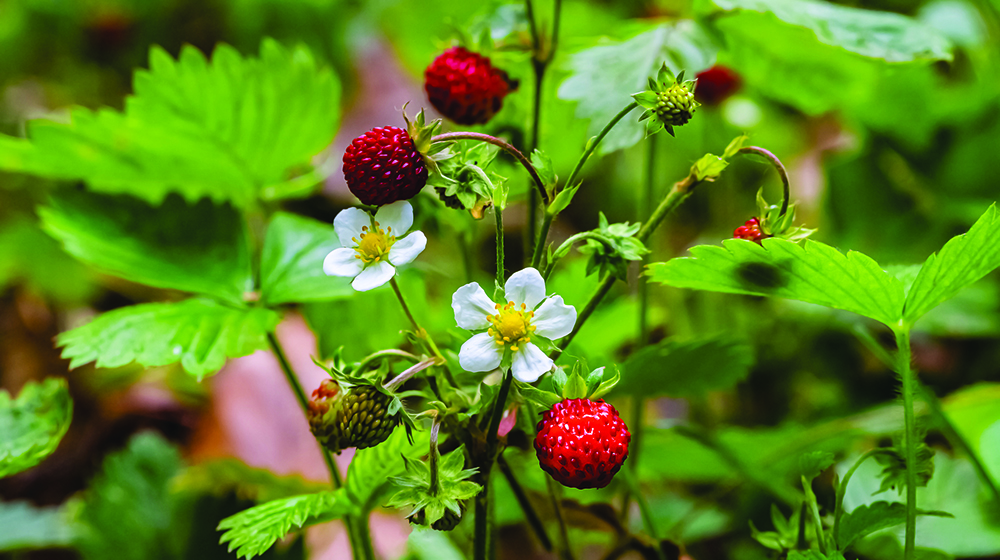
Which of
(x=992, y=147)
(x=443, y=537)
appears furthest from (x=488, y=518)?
(x=992, y=147)

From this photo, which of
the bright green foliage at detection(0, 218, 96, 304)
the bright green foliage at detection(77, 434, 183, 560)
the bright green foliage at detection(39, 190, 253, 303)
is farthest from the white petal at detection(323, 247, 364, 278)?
the bright green foliage at detection(0, 218, 96, 304)

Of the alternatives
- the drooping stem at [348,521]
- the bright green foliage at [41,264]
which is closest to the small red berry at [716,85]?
the drooping stem at [348,521]

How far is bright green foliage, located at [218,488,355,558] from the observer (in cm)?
53

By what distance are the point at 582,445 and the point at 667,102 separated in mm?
244

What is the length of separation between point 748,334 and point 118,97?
6.00 feet

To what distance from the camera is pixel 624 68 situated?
2.51ft

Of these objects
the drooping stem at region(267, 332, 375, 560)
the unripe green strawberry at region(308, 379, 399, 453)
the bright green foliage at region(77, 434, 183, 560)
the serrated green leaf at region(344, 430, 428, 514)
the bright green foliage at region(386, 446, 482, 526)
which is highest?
the unripe green strawberry at region(308, 379, 399, 453)

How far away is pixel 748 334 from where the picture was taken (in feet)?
4.32

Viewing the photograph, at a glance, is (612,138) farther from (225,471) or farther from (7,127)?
(7,127)

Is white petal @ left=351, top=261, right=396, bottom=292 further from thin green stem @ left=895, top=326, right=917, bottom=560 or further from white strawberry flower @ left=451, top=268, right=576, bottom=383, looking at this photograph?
thin green stem @ left=895, top=326, right=917, bottom=560

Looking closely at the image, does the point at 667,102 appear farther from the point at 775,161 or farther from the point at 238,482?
the point at 238,482

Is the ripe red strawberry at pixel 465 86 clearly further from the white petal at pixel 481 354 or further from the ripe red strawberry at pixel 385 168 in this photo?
the white petal at pixel 481 354

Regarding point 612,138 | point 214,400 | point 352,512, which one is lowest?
point 214,400

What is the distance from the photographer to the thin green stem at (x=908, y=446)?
1.72 ft
